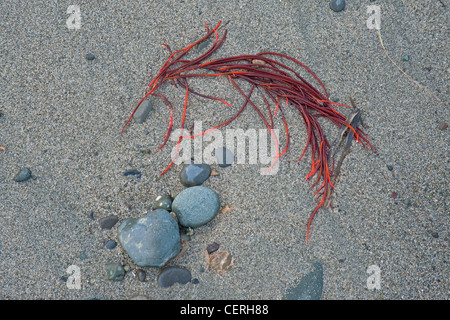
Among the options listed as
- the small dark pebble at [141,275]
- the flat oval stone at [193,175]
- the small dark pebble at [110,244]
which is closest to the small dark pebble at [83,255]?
the small dark pebble at [110,244]

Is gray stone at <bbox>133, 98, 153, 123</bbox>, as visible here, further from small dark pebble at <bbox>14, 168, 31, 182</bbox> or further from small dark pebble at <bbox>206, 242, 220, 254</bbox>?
small dark pebble at <bbox>206, 242, 220, 254</bbox>

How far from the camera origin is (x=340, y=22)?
8.00 ft

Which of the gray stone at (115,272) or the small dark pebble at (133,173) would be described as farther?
the small dark pebble at (133,173)

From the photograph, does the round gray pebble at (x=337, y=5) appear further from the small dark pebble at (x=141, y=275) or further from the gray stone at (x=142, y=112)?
the small dark pebble at (x=141, y=275)

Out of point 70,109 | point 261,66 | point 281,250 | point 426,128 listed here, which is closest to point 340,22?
point 261,66

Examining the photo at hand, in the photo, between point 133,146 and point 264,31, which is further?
point 264,31

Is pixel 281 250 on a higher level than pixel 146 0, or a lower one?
lower

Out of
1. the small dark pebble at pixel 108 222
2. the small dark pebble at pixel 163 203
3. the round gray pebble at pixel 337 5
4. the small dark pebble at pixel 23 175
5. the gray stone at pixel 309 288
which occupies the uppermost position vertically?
the round gray pebble at pixel 337 5

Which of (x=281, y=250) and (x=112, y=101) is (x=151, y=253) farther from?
(x=112, y=101)

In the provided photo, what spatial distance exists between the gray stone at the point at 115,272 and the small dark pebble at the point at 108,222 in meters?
0.22

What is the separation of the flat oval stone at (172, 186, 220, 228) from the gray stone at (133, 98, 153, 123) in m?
0.58

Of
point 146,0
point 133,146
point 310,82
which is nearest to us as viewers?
point 133,146

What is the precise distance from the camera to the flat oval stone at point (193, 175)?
6.51 feet

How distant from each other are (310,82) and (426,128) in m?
0.80
